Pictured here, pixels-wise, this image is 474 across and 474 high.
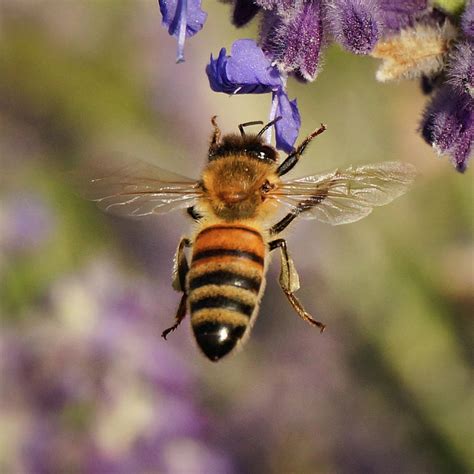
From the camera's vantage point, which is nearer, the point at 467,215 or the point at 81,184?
the point at 81,184

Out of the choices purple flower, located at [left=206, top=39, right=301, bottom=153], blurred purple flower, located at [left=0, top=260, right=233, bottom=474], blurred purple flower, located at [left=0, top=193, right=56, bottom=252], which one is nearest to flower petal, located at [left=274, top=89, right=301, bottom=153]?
purple flower, located at [left=206, top=39, right=301, bottom=153]

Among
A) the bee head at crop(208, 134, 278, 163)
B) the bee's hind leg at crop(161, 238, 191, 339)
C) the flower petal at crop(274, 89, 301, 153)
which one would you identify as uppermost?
the flower petal at crop(274, 89, 301, 153)

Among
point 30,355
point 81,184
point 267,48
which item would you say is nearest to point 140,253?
point 30,355

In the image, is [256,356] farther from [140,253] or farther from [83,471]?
[83,471]

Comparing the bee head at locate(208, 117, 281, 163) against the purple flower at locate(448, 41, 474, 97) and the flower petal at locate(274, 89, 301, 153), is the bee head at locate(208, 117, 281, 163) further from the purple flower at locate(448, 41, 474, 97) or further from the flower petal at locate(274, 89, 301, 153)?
the purple flower at locate(448, 41, 474, 97)

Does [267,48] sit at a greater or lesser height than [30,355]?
greater

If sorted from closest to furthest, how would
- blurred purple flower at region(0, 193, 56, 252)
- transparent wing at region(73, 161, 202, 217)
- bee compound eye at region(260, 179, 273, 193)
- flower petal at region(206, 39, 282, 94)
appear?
flower petal at region(206, 39, 282, 94) < bee compound eye at region(260, 179, 273, 193) < transparent wing at region(73, 161, 202, 217) < blurred purple flower at region(0, 193, 56, 252)

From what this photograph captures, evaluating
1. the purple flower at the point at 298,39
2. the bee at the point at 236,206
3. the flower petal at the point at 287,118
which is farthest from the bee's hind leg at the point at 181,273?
the purple flower at the point at 298,39
